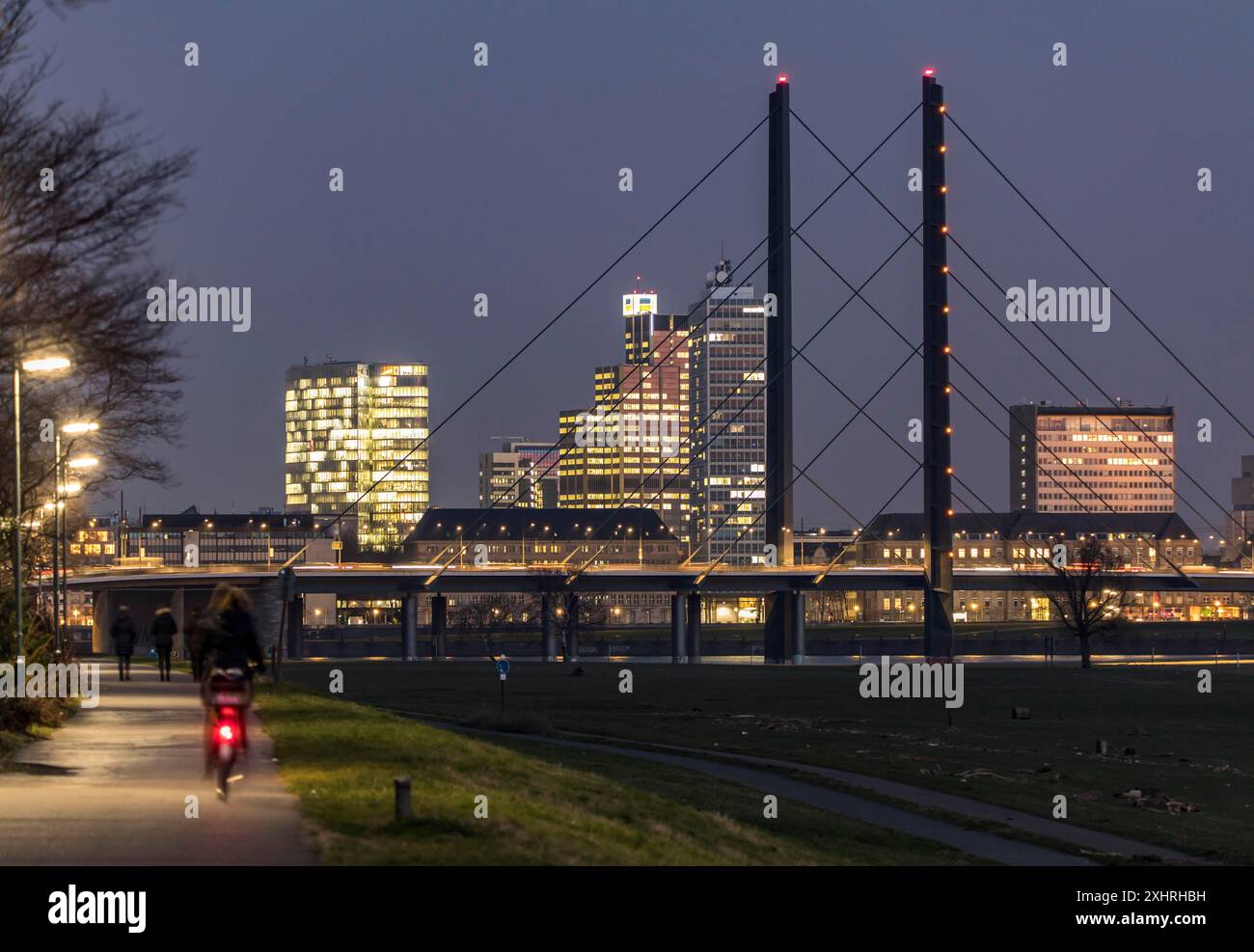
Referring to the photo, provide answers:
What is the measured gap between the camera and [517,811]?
67.8 feet

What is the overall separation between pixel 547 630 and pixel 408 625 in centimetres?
1075

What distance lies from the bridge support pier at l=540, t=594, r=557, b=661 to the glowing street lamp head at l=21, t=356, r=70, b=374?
9808 centimetres

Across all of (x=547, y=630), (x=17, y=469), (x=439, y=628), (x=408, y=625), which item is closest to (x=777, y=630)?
(x=547, y=630)

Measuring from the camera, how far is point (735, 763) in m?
40.8

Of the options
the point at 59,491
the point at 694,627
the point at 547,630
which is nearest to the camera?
the point at 59,491

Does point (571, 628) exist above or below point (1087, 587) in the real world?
below

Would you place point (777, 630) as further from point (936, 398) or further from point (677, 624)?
point (936, 398)

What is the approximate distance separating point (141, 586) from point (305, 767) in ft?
313

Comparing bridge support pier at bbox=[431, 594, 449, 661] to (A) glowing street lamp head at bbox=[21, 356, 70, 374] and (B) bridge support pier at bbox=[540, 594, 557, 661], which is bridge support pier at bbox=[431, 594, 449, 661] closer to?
(B) bridge support pier at bbox=[540, 594, 557, 661]

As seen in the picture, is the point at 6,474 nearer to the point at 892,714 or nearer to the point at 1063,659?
the point at 892,714

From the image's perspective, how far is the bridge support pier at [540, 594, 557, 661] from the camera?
130 meters

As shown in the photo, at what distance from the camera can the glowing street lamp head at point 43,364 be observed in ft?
92.7

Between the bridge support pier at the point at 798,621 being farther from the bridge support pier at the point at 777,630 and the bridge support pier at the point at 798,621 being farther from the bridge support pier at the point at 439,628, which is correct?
the bridge support pier at the point at 439,628
